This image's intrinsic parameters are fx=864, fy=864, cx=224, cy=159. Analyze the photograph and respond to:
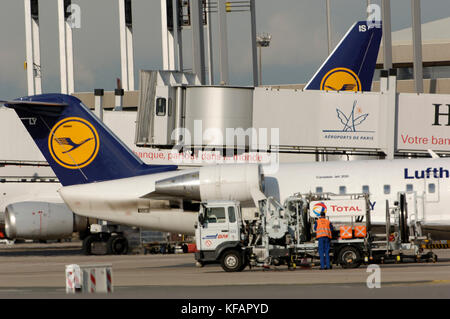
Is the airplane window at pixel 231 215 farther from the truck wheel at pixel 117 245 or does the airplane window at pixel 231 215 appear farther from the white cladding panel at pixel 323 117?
the truck wheel at pixel 117 245

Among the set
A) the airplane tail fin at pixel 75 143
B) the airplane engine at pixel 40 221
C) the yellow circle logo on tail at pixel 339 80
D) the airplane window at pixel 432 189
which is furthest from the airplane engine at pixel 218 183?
the airplane engine at pixel 40 221

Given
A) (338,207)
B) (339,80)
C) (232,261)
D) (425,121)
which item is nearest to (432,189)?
(338,207)

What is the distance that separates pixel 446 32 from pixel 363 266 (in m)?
64.9

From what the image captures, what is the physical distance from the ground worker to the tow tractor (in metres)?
0.58

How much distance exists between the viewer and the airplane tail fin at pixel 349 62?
1626 inches

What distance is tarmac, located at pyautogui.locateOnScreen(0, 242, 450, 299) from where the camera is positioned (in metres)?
17.6

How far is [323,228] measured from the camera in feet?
85.5

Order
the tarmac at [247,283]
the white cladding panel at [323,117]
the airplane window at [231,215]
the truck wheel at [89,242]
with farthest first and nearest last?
the truck wheel at [89,242]
the white cladding panel at [323,117]
the airplane window at [231,215]
the tarmac at [247,283]

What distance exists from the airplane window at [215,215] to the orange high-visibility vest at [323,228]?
3.25 meters

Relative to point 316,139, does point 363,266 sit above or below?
below
